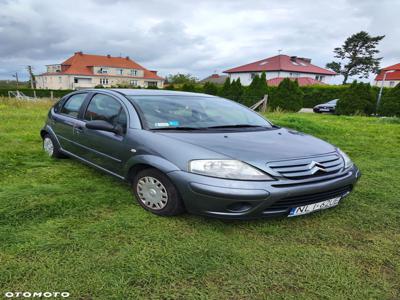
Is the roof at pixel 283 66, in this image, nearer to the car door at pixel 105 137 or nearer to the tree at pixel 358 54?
the tree at pixel 358 54

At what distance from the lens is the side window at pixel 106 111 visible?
349 cm

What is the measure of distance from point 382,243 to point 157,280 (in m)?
2.00

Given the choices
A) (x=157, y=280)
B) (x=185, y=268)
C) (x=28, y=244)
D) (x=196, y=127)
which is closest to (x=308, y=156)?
(x=196, y=127)

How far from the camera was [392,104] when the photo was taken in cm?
1576

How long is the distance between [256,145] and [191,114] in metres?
1.03

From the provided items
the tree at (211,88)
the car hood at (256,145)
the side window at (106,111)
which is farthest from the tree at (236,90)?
the car hood at (256,145)

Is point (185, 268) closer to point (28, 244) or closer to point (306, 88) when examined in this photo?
point (28, 244)

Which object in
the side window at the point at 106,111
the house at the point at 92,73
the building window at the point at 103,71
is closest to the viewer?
the side window at the point at 106,111

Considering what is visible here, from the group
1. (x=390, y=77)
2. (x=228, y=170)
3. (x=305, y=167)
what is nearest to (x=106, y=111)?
(x=228, y=170)

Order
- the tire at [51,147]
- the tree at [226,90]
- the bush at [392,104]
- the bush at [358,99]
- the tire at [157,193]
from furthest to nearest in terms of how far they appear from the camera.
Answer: the tree at [226,90]
the bush at [358,99]
the bush at [392,104]
the tire at [51,147]
the tire at [157,193]

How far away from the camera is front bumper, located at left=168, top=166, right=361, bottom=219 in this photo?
8.25 ft

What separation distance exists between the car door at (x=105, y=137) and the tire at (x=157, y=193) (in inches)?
15.5

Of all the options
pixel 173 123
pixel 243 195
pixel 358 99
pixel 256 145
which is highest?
pixel 358 99

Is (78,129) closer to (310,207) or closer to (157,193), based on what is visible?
(157,193)
